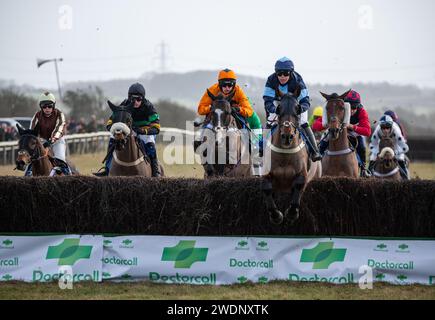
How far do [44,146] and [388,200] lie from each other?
5957 mm

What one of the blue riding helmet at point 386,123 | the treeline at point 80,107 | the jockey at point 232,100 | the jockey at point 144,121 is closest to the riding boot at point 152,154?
the jockey at point 144,121

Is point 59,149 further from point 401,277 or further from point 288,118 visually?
point 401,277

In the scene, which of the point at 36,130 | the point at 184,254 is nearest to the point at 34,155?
the point at 36,130

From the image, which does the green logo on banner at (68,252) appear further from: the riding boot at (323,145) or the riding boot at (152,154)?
the riding boot at (323,145)

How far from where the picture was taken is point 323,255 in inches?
397

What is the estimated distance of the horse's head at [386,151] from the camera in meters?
15.0

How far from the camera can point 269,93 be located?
35.5ft

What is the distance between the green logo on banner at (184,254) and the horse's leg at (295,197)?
1.26 meters

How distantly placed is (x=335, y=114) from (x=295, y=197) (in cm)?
318

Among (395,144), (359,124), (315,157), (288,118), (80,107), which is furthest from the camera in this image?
(80,107)

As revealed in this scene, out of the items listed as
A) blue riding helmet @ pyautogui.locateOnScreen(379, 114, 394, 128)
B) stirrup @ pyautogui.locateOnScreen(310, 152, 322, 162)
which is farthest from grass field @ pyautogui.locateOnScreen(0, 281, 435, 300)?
blue riding helmet @ pyautogui.locateOnScreen(379, 114, 394, 128)

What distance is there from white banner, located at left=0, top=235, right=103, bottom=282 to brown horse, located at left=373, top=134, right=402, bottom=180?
22.9ft
